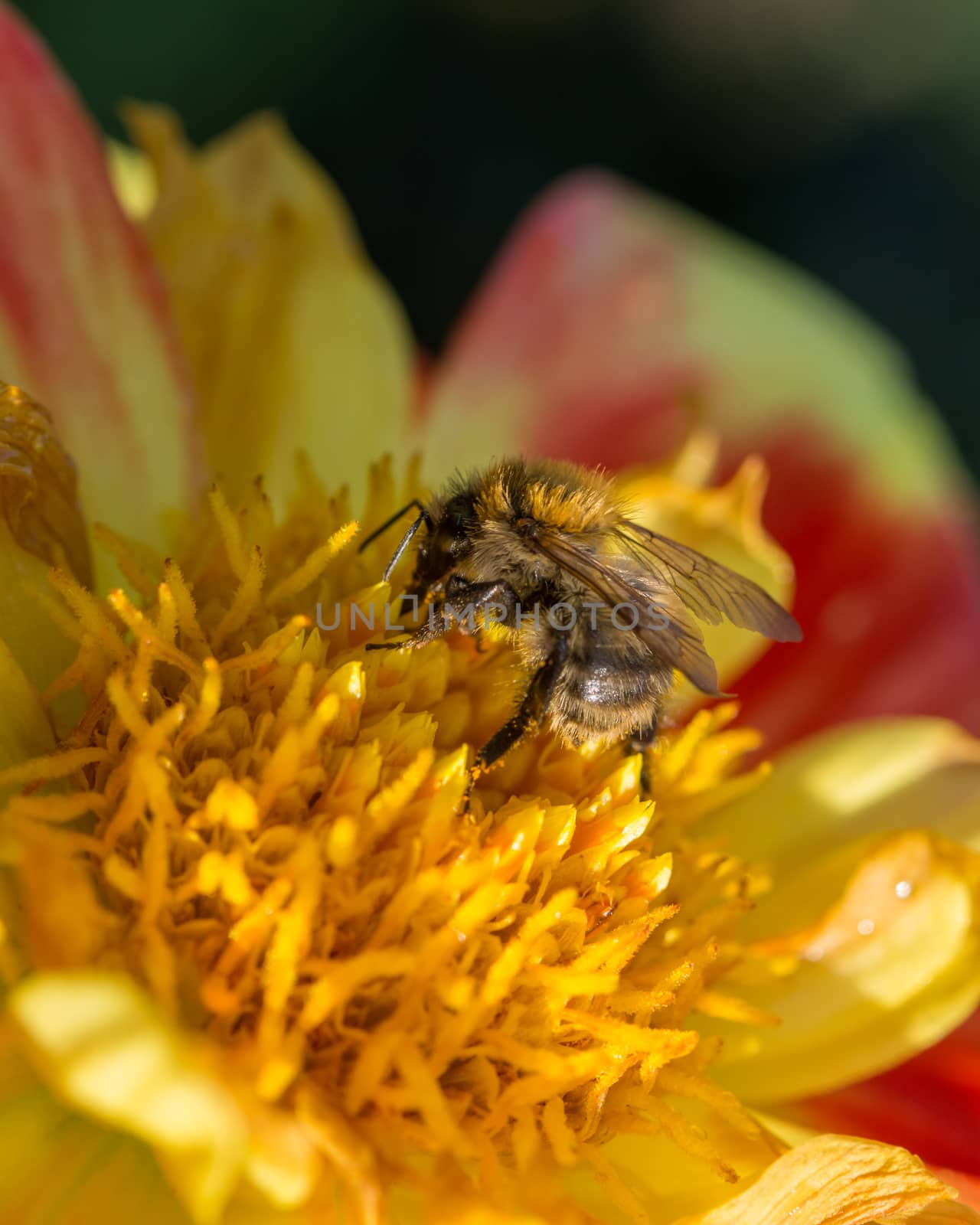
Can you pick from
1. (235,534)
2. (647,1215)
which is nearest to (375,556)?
(235,534)

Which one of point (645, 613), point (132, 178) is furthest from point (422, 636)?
point (132, 178)

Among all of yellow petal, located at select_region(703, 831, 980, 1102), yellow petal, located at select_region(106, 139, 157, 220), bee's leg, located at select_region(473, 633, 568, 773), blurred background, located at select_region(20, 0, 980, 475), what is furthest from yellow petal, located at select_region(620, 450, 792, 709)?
blurred background, located at select_region(20, 0, 980, 475)

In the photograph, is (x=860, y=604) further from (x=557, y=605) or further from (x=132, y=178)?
(x=132, y=178)

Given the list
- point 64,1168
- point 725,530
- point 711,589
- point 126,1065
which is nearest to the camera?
point 126,1065

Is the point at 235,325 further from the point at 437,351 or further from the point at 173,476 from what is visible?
the point at 437,351

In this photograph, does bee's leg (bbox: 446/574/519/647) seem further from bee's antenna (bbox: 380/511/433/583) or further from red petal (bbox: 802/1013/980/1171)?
red petal (bbox: 802/1013/980/1171)

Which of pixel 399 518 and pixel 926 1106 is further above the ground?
pixel 399 518

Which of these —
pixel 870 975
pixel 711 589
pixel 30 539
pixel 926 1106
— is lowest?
pixel 926 1106

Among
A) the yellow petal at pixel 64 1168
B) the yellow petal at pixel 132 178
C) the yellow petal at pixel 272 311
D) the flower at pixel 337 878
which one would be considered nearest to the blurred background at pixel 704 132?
the yellow petal at pixel 132 178
